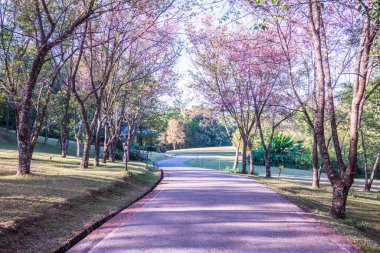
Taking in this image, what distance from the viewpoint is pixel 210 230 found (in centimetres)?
746

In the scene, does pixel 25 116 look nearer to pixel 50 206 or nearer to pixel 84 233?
pixel 50 206

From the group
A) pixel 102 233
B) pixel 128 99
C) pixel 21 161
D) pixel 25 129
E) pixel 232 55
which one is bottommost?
pixel 102 233

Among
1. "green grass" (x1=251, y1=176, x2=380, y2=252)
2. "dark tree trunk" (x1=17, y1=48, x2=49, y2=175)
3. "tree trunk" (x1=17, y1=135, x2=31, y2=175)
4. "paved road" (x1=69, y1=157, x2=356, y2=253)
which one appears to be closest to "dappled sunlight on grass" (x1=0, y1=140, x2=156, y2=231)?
"tree trunk" (x1=17, y1=135, x2=31, y2=175)

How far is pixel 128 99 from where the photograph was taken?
2773 centimetres

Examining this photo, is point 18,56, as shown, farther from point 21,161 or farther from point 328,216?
point 328,216

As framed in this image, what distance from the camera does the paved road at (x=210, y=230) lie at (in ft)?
20.5

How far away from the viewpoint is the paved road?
6.26 metres

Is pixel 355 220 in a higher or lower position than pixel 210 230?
lower

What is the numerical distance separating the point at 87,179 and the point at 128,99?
1432cm

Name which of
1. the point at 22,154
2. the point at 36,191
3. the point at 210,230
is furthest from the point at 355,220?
the point at 22,154

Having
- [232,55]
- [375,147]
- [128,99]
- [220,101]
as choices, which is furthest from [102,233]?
[375,147]

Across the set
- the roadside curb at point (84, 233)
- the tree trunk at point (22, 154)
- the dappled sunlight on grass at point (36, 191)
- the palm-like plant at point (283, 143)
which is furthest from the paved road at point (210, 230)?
the palm-like plant at point (283, 143)

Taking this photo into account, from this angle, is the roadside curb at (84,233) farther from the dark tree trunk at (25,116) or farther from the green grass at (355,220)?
the green grass at (355,220)

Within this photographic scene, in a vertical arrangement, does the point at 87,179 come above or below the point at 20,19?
below
